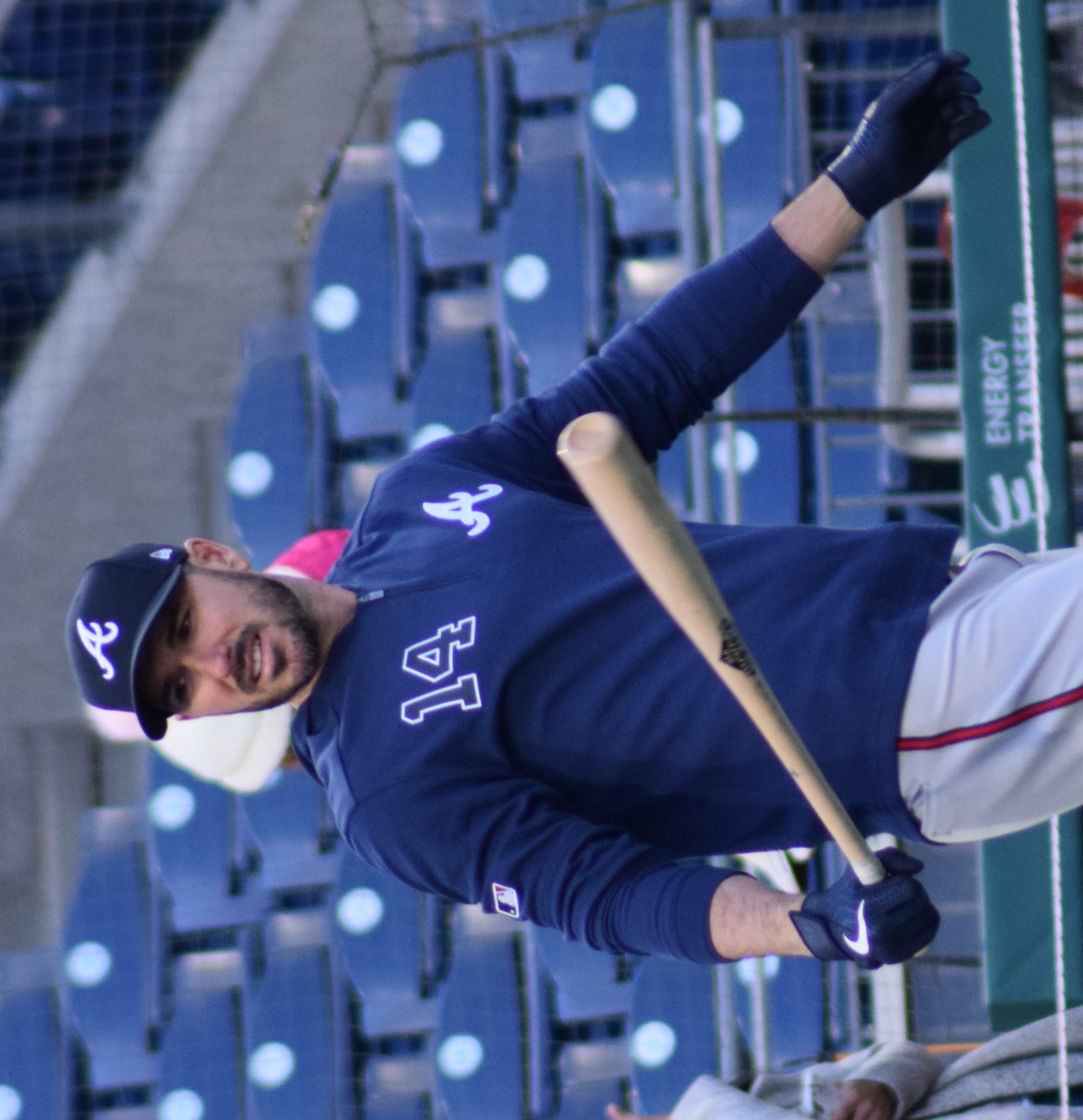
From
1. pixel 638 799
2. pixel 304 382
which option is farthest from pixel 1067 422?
pixel 304 382

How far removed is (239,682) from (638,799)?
0.41m

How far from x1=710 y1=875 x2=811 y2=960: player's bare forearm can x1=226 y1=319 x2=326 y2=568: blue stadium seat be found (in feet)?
7.16

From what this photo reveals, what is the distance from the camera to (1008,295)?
6.29ft

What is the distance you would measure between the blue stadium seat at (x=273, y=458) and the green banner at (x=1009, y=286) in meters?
1.70

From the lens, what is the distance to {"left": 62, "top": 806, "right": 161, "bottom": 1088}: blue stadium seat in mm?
3182

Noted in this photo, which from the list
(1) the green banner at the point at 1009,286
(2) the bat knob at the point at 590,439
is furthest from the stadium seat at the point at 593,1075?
(2) the bat knob at the point at 590,439

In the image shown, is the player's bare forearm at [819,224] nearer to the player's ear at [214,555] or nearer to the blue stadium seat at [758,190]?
the player's ear at [214,555]

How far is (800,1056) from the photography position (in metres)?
Answer: 2.62

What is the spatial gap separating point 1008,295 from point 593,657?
108 cm

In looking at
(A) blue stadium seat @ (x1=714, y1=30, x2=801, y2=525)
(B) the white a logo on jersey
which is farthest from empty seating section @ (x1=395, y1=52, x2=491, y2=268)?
(B) the white a logo on jersey

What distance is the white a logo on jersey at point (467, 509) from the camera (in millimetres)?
1267

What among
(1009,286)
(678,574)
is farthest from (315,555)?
(678,574)

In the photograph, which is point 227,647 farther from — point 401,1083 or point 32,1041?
point 32,1041

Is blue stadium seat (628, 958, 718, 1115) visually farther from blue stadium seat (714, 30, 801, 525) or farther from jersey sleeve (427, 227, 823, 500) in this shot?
jersey sleeve (427, 227, 823, 500)
